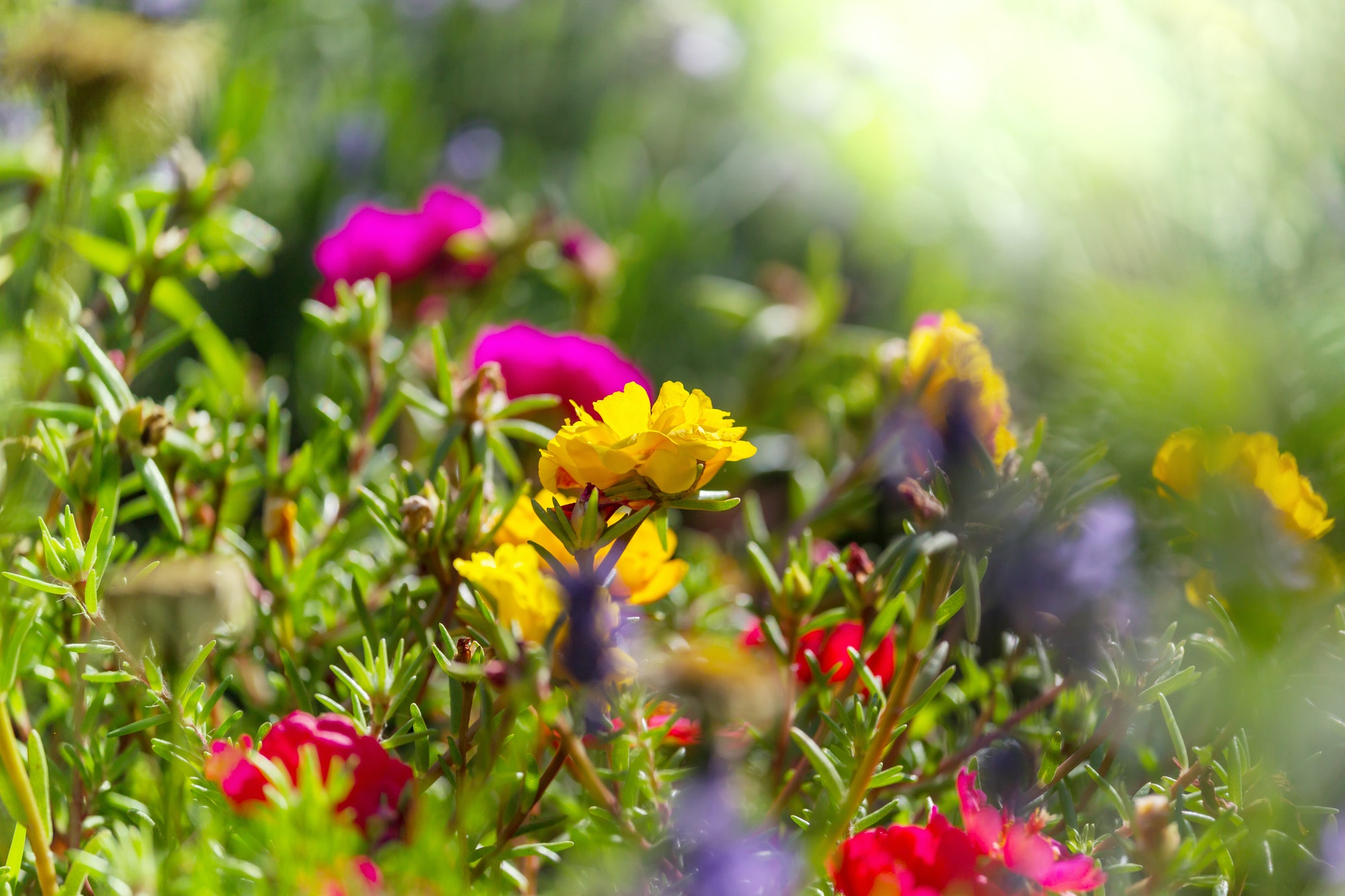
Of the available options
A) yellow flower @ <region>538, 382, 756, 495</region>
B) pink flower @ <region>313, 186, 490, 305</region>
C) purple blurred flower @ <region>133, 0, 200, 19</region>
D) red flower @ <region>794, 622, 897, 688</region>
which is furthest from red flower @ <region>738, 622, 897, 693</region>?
purple blurred flower @ <region>133, 0, 200, 19</region>

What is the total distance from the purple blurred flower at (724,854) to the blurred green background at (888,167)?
0.20m

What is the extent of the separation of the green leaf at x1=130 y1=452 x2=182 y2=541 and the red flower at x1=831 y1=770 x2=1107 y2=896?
24cm

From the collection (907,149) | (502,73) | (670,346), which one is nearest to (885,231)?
(907,149)

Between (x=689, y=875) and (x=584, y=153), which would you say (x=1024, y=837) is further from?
(x=584, y=153)

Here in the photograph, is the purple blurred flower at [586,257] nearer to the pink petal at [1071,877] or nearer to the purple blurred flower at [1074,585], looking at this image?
the purple blurred flower at [1074,585]

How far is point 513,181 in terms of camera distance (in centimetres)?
83

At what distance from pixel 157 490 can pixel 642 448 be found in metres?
0.19

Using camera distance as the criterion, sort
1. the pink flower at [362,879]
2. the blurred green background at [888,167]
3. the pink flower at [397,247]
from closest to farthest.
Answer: the pink flower at [362,879] → the blurred green background at [888,167] → the pink flower at [397,247]

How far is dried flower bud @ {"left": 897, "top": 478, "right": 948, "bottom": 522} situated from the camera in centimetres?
22

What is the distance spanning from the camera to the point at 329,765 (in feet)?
0.72

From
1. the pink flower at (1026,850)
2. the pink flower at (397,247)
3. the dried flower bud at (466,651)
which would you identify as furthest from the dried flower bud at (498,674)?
the pink flower at (397,247)

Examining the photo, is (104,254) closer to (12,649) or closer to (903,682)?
(12,649)

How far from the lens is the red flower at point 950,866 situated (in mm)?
208

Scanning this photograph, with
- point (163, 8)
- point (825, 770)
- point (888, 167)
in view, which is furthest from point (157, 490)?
point (888, 167)
